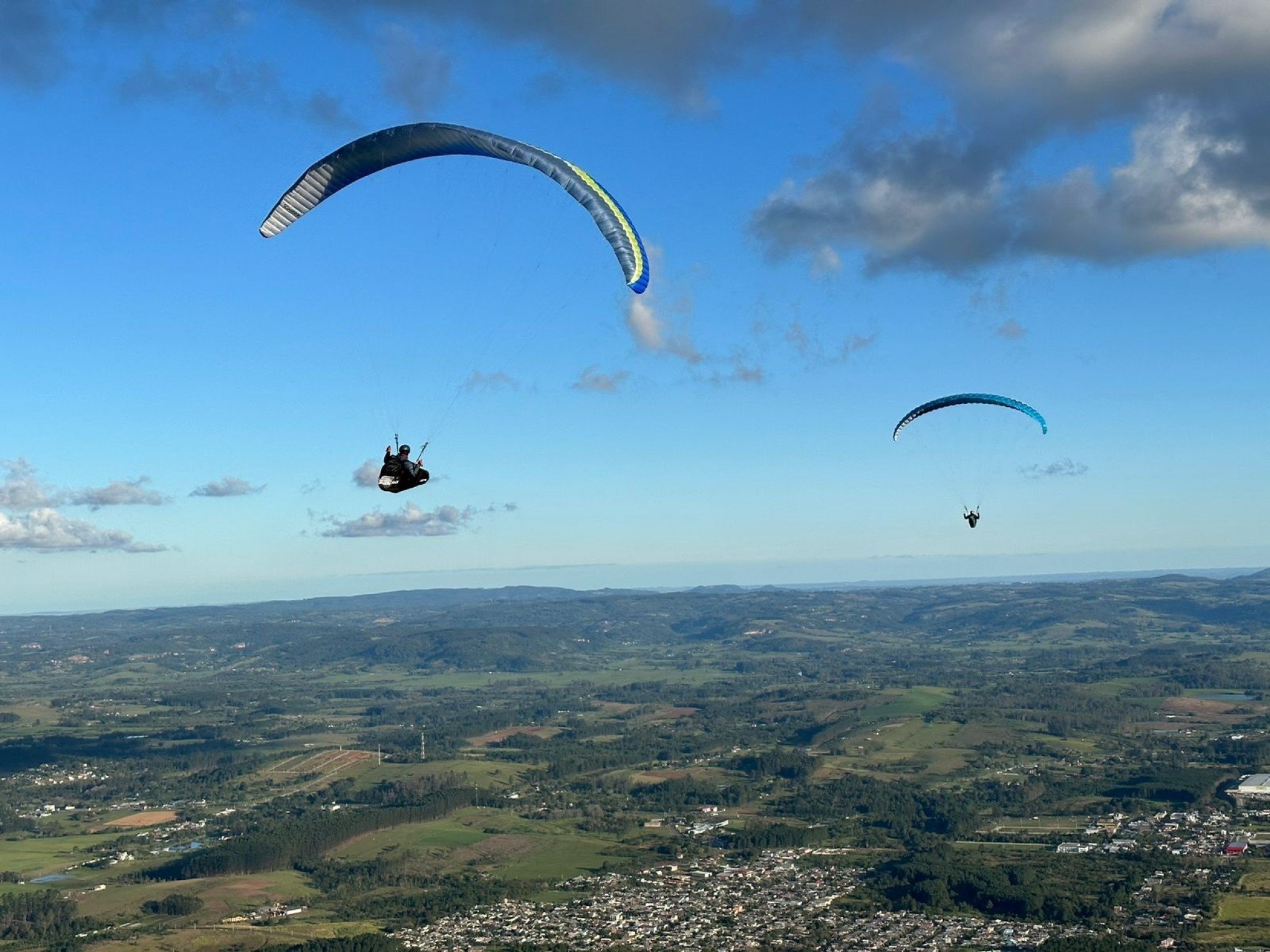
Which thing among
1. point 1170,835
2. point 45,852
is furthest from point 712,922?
point 45,852

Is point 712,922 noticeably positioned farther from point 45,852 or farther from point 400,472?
point 45,852

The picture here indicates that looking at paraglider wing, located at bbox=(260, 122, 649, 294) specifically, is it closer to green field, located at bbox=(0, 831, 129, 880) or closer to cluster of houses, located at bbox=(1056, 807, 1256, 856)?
cluster of houses, located at bbox=(1056, 807, 1256, 856)

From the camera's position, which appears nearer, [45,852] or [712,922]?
[712,922]

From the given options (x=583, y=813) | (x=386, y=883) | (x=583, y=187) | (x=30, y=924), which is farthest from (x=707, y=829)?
(x=583, y=187)

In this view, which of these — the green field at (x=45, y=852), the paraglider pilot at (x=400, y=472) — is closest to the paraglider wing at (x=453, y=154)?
the paraglider pilot at (x=400, y=472)

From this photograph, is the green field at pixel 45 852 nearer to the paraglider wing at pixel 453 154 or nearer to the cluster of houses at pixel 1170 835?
the cluster of houses at pixel 1170 835

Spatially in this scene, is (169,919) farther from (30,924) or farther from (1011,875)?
(1011,875)
